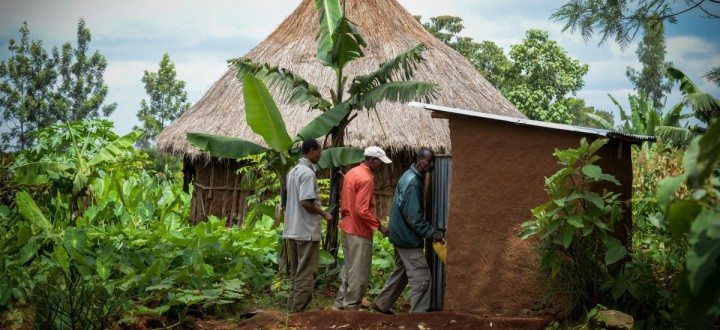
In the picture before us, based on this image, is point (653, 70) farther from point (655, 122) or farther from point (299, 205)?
point (299, 205)

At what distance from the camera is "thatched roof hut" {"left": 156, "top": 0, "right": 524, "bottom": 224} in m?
13.7

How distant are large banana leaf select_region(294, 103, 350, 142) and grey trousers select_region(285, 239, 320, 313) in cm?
150

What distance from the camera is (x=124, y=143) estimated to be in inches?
482

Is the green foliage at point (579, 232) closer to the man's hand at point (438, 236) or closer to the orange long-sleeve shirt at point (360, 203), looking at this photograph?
the man's hand at point (438, 236)

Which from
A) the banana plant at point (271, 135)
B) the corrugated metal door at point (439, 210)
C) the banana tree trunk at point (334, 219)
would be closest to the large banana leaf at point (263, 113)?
the banana plant at point (271, 135)

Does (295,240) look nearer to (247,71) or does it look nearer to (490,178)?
(490,178)

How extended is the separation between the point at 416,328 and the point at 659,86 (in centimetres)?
3658

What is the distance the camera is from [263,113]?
343 inches

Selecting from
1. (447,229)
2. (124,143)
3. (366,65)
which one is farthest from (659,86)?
(447,229)

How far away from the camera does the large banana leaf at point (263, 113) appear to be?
858 cm

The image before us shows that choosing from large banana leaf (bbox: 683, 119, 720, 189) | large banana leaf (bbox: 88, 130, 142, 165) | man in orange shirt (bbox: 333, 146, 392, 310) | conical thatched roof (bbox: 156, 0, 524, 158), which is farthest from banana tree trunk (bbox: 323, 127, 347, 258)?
large banana leaf (bbox: 683, 119, 720, 189)

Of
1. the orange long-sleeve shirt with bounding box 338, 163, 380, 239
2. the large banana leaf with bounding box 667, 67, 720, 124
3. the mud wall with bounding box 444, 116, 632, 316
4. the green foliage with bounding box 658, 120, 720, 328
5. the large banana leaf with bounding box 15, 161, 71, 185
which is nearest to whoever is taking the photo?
the green foliage with bounding box 658, 120, 720, 328

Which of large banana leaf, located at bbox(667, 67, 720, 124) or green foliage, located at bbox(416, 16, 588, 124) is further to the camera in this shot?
green foliage, located at bbox(416, 16, 588, 124)

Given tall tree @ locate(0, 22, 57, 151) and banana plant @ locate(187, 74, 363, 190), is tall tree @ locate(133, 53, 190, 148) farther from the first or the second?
banana plant @ locate(187, 74, 363, 190)
